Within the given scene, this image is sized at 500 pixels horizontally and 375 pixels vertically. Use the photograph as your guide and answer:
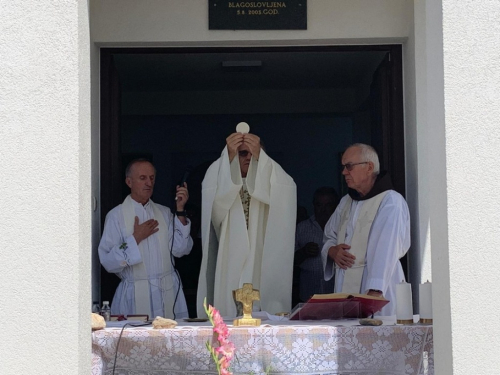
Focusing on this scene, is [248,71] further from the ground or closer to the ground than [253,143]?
further from the ground

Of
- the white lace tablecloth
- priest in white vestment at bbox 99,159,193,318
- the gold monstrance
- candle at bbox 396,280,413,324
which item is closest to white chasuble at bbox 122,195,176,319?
priest in white vestment at bbox 99,159,193,318

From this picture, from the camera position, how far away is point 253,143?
24.1ft

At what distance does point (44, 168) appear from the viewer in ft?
15.2

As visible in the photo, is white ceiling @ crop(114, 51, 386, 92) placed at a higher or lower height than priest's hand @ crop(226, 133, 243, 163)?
higher

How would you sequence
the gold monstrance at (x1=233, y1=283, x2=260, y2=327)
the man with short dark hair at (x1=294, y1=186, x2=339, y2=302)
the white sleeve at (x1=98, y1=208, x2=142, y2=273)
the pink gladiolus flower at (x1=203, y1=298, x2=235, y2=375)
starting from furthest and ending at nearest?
the man with short dark hair at (x1=294, y1=186, x2=339, y2=302)
the white sleeve at (x1=98, y1=208, x2=142, y2=273)
the gold monstrance at (x1=233, y1=283, x2=260, y2=327)
the pink gladiolus flower at (x1=203, y1=298, x2=235, y2=375)

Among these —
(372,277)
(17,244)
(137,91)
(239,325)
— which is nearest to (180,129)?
(137,91)

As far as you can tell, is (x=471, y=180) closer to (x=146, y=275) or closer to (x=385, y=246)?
(x=385, y=246)

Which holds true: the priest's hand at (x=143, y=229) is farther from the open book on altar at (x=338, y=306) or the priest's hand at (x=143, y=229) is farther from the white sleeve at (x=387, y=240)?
the open book on altar at (x=338, y=306)

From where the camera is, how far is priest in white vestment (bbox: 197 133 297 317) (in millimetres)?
7379

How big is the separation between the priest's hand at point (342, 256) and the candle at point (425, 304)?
165 centimetres

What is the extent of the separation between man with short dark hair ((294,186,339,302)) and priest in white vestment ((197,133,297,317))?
103 cm

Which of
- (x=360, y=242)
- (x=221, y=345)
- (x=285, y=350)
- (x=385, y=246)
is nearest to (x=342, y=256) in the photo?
(x=360, y=242)

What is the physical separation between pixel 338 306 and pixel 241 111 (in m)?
6.25

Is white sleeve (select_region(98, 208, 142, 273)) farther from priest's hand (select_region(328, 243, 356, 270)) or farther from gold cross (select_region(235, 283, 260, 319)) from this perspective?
gold cross (select_region(235, 283, 260, 319))
